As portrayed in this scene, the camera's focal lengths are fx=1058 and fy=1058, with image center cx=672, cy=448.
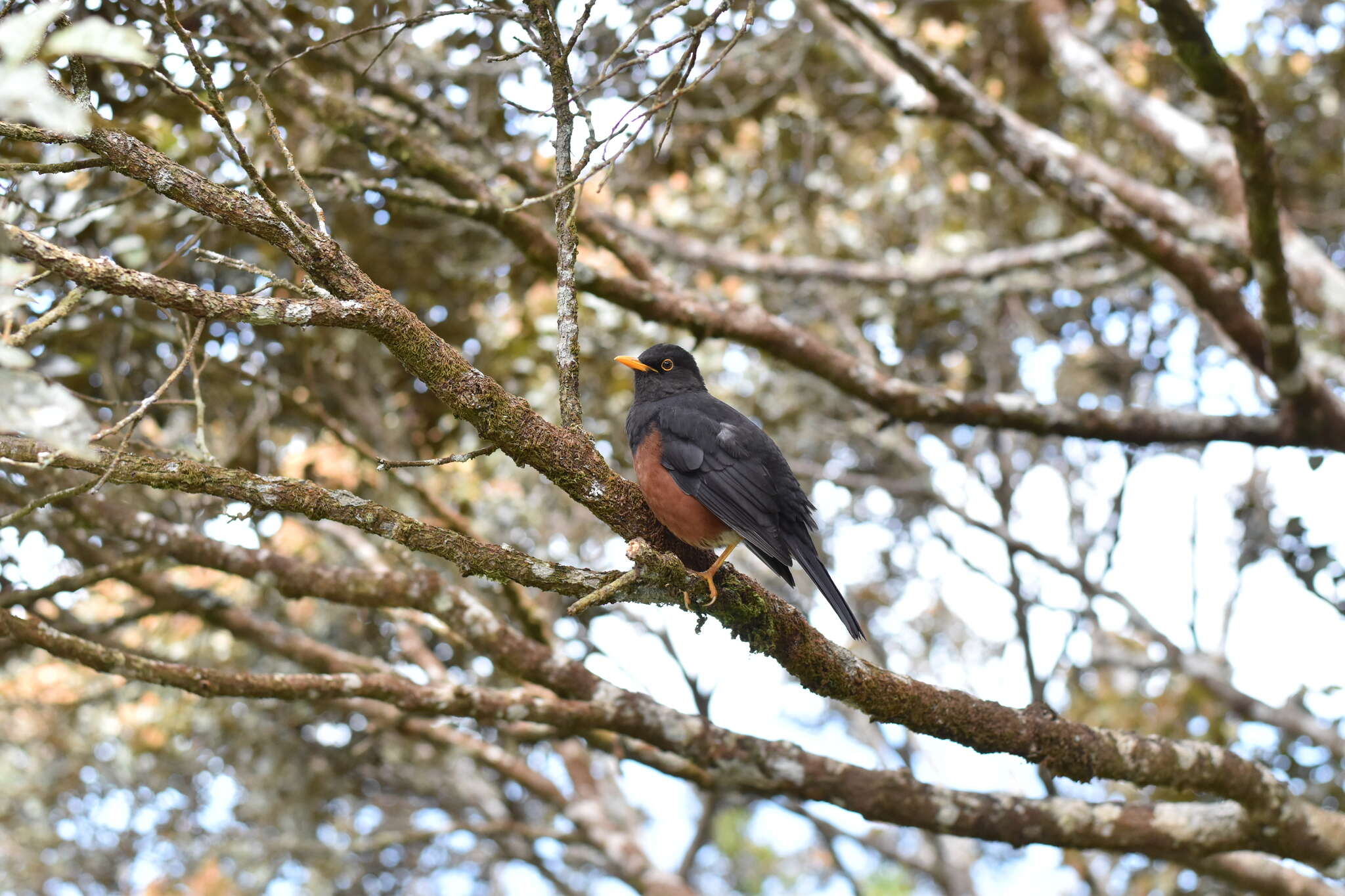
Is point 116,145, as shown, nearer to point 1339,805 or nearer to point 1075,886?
point 1339,805

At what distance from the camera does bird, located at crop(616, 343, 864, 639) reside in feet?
12.4

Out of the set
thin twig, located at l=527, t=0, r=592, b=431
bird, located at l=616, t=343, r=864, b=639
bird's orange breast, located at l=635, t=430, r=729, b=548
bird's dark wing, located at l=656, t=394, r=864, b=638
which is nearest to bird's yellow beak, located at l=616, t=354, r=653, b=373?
bird, located at l=616, t=343, r=864, b=639

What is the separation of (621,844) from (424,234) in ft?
13.9

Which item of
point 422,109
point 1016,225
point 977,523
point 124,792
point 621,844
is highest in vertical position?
point 1016,225

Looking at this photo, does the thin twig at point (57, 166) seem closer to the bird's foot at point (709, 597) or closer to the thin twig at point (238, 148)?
the thin twig at point (238, 148)

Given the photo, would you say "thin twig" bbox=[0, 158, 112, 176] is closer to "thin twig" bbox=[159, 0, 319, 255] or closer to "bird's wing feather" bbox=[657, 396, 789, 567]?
"thin twig" bbox=[159, 0, 319, 255]

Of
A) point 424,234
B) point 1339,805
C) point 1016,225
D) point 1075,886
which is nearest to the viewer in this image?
point 1339,805

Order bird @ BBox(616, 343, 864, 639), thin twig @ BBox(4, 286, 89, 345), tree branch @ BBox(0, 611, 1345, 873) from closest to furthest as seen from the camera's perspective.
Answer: thin twig @ BBox(4, 286, 89, 345)
bird @ BBox(616, 343, 864, 639)
tree branch @ BBox(0, 611, 1345, 873)

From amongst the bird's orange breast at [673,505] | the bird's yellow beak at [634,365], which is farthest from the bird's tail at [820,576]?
the bird's yellow beak at [634,365]

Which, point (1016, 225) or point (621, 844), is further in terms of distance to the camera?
point (1016, 225)

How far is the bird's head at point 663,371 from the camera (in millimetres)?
5137

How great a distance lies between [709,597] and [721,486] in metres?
0.79

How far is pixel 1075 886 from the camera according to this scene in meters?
12.2

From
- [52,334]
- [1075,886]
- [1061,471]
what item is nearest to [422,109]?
[52,334]
